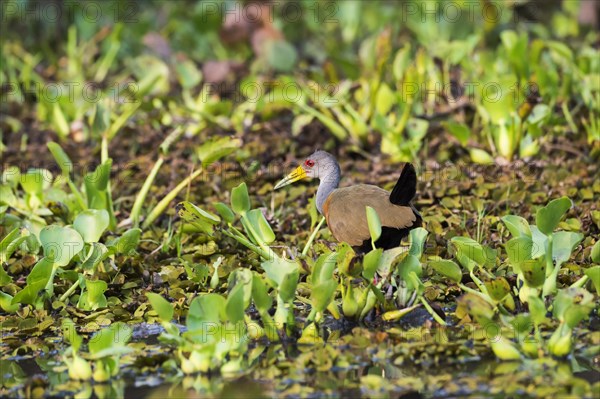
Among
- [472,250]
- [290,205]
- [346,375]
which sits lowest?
[346,375]

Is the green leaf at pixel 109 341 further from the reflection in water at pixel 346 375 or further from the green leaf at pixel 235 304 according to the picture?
the green leaf at pixel 235 304

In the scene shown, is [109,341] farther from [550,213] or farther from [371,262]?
[550,213]

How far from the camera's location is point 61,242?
496 cm

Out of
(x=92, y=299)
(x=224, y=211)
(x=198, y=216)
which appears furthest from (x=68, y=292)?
(x=224, y=211)

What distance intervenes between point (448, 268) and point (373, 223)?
0.38 metres

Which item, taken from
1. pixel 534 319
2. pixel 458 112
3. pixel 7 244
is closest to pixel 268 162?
pixel 458 112

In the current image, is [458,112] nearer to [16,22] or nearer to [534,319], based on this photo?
[534,319]

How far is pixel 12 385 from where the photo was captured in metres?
4.14

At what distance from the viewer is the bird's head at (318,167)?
19.0 feet

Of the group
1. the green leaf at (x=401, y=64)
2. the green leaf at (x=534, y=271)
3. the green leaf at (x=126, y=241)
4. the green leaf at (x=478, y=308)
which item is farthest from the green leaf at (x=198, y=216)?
the green leaf at (x=401, y=64)

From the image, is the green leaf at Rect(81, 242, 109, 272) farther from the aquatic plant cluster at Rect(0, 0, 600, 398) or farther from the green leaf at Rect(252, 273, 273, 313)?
the green leaf at Rect(252, 273, 273, 313)

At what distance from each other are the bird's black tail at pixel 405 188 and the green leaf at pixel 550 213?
0.63m

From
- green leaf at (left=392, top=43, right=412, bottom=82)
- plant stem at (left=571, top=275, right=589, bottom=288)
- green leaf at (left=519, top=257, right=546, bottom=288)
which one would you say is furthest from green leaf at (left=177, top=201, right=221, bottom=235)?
green leaf at (left=392, top=43, right=412, bottom=82)

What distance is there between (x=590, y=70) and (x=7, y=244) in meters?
4.38
